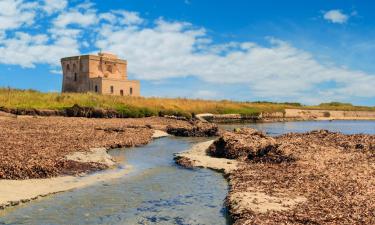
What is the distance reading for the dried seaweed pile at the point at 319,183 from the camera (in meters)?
13.9

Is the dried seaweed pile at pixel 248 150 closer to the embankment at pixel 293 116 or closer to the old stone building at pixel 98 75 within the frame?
the embankment at pixel 293 116

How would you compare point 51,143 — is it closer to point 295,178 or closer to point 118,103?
point 295,178

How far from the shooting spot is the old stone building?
9838 cm

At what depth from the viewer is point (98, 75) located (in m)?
104

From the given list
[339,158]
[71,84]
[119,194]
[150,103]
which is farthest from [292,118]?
[119,194]

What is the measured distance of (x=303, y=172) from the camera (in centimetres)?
2152

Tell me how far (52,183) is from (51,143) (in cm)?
1141

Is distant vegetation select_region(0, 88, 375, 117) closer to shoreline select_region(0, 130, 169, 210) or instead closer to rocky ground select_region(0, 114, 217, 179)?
rocky ground select_region(0, 114, 217, 179)

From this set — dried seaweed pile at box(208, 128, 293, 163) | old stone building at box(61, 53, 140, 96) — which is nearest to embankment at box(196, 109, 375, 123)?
old stone building at box(61, 53, 140, 96)

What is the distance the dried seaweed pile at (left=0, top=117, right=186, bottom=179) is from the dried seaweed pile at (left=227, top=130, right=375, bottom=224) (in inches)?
382

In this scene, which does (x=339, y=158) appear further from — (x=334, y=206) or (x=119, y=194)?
(x=119, y=194)

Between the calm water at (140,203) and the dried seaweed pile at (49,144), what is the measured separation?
350cm

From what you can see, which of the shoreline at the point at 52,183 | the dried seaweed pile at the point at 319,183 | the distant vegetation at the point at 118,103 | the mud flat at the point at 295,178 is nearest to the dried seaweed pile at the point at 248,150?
Answer: the mud flat at the point at 295,178

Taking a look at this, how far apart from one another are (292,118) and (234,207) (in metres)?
112
